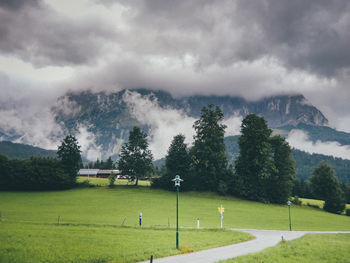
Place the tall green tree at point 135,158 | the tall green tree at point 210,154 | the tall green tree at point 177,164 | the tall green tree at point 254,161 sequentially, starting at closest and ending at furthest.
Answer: the tall green tree at point 254,161 → the tall green tree at point 210,154 → the tall green tree at point 177,164 → the tall green tree at point 135,158

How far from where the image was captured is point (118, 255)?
14641mm

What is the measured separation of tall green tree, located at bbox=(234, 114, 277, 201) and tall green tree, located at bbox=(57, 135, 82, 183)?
4909 centimetres

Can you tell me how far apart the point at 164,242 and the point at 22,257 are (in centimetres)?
1000

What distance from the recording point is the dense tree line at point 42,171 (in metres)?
67.2

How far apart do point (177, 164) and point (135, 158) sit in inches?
518

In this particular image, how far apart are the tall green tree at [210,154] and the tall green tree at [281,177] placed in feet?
41.1

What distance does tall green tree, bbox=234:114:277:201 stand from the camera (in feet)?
208

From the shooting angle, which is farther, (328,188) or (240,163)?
A: (328,188)

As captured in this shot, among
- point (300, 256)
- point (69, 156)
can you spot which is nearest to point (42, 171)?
point (69, 156)

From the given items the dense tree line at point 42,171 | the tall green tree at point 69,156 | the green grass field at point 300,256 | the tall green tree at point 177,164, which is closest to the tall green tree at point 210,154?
the tall green tree at point 177,164

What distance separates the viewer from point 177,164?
71938mm

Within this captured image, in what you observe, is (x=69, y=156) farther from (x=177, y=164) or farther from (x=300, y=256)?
(x=300, y=256)

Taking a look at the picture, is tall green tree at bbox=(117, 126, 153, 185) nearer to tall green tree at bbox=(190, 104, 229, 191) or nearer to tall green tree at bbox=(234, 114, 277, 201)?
tall green tree at bbox=(190, 104, 229, 191)

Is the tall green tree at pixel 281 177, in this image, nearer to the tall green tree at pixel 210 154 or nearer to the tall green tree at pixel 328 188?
the tall green tree at pixel 210 154
